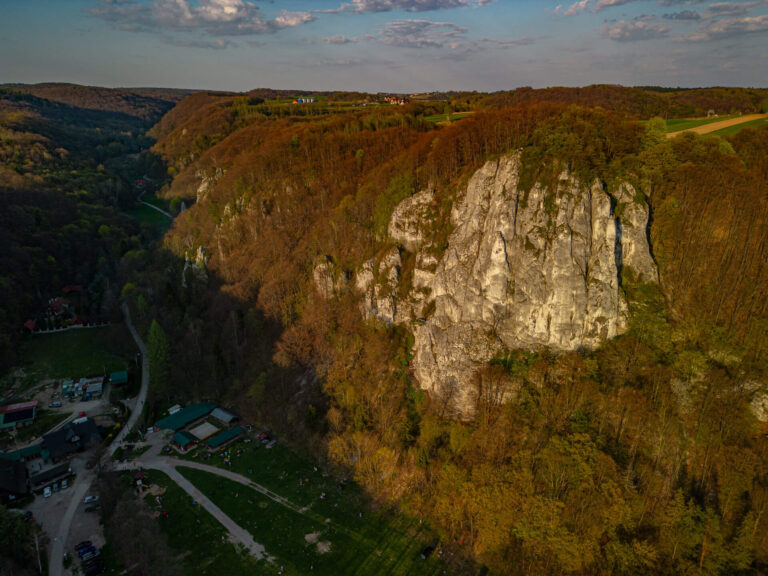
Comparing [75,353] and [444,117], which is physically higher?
[444,117]

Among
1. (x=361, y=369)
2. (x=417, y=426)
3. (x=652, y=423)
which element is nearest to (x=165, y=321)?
(x=361, y=369)

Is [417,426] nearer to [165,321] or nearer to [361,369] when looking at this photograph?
[361,369]

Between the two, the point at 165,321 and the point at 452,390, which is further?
the point at 165,321

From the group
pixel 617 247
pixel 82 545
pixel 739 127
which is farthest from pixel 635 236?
pixel 82 545

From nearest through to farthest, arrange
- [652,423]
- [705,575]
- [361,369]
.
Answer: [705,575] < [652,423] < [361,369]

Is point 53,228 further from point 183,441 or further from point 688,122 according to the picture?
point 688,122
